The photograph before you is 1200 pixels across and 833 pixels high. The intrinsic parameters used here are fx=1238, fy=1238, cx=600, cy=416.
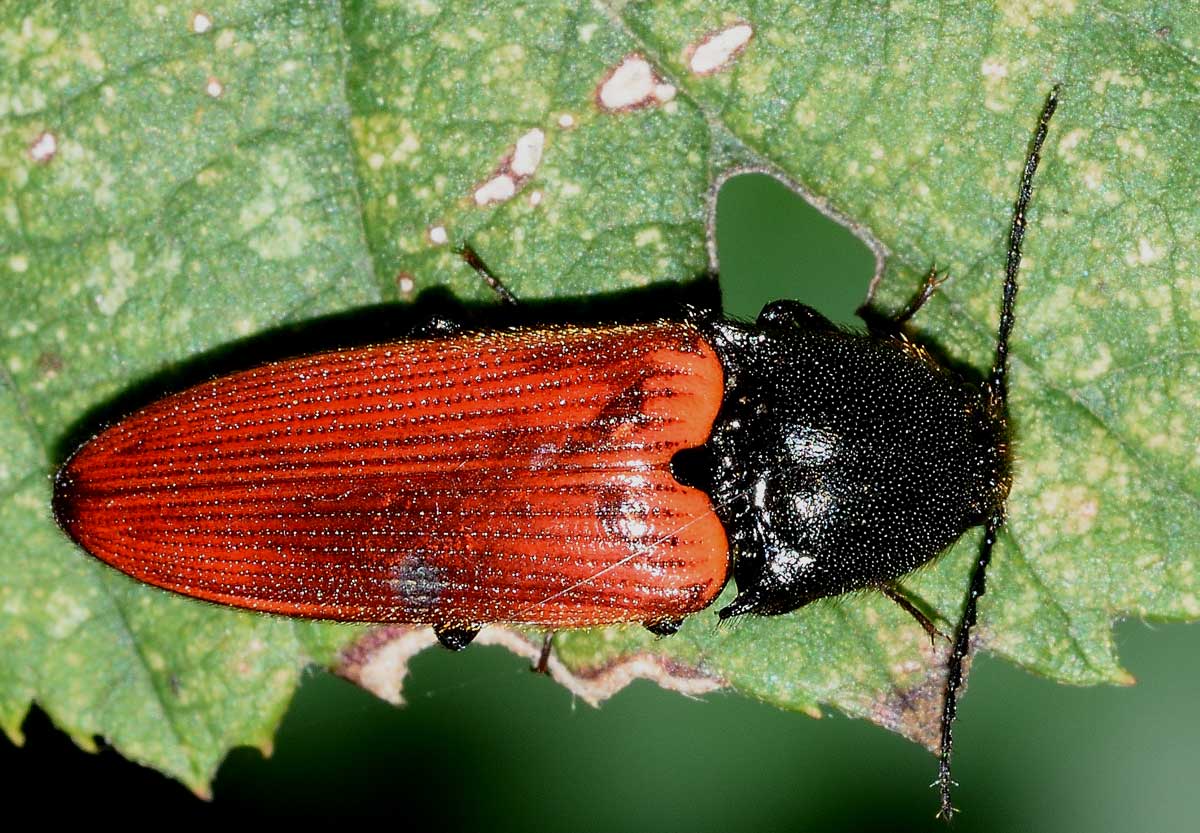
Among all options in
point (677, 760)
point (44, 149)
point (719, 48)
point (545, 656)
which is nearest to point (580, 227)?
point (719, 48)

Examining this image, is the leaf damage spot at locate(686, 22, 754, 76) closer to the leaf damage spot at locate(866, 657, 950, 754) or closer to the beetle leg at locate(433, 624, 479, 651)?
the beetle leg at locate(433, 624, 479, 651)

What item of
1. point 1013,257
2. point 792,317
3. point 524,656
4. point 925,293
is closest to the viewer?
point 1013,257

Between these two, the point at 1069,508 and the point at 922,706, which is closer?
the point at 1069,508

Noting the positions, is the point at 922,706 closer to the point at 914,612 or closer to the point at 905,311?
the point at 914,612

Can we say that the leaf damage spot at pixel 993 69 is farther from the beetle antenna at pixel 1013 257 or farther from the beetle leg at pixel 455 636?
the beetle leg at pixel 455 636

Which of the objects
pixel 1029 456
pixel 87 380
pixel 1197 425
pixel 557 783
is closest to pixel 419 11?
pixel 87 380

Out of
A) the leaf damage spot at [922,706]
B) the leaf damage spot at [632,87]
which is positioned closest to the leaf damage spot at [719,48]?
the leaf damage spot at [632,87]

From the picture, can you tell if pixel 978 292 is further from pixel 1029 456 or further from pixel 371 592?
pixel 371 592
